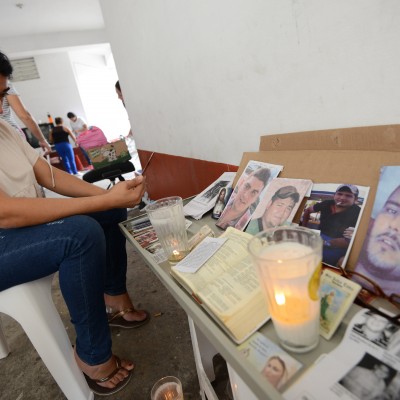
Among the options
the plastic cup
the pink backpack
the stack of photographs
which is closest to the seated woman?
the stack of photographs

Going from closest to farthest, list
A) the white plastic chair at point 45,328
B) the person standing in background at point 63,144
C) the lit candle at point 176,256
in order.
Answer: the lit candle at point 176,256 → the white plastic chair at point 45,328 → the person standing in background at point 63,144

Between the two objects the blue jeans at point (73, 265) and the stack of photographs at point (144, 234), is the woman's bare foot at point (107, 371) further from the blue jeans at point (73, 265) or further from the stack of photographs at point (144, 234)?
the stack of photographs at point (144, 234)

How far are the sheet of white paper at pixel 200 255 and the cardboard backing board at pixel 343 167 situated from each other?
213mm

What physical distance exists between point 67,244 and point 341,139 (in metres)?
0.82

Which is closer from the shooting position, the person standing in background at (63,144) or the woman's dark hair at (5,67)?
the woman's dark hair at (5,67)

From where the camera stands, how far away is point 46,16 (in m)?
4.71

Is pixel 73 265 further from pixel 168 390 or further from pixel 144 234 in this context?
pixel 168 390

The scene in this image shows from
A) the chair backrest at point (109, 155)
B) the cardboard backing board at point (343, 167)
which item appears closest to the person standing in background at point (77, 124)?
the chair backrest at point (109, 155)

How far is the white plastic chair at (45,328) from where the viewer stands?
88 centimetres

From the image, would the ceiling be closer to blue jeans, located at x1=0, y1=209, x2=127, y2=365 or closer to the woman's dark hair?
the woman's dark hair

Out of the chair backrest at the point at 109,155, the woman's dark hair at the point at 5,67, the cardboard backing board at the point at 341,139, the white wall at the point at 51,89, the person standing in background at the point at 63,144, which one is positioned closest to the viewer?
the cardboard backing board at the point at 341,139

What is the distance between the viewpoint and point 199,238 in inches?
32.8

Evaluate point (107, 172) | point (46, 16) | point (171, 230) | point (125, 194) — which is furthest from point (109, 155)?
point (46, 16)

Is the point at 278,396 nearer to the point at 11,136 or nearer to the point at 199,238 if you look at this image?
the point at 199,238
